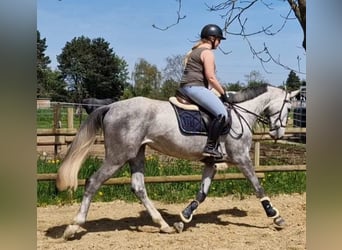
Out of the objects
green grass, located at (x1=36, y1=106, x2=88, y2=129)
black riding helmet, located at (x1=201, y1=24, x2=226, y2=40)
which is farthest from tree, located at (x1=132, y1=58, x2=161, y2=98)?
black riding helmet, located at (x1=201, y1=24, x2=226, y2=40)

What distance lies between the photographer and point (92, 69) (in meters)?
4.46

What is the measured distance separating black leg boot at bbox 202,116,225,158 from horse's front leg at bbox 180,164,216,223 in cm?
26

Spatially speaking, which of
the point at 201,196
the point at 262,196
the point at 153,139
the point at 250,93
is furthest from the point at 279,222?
the point at 153,139

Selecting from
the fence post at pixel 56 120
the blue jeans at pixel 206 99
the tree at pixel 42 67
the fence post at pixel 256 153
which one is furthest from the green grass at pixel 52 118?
the fence post at pixel 256 153

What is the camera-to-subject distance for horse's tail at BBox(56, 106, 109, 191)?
316 cm

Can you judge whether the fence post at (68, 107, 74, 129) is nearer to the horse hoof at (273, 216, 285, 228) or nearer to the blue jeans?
the blue jeans

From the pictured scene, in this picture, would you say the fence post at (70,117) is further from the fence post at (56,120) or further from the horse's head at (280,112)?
the horse's head at (280,112)

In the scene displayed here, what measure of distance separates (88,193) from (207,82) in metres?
1.16

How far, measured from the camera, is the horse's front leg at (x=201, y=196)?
11.5ft

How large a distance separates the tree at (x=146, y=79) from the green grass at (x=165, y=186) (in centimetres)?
81
